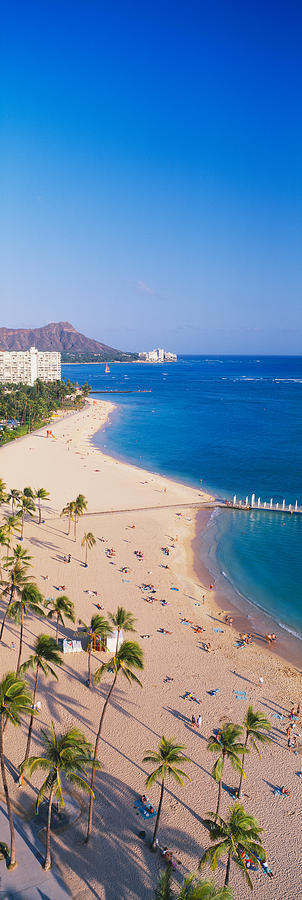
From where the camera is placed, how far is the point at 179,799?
66.3 feet

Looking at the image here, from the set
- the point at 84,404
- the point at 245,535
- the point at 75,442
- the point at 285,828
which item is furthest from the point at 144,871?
the point at 84,404

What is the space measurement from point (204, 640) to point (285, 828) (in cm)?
1385

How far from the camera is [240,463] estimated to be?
88.6 meters

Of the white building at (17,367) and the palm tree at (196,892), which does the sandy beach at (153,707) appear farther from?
the white building at (17,367)

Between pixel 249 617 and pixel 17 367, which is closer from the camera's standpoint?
pixel 249 617

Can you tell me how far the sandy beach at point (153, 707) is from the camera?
57.5 ft

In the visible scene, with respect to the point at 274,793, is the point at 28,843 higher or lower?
higher

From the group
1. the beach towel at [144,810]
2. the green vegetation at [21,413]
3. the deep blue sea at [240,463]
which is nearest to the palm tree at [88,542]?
the deep blue sea at [240,463]

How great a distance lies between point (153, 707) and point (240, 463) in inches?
2597

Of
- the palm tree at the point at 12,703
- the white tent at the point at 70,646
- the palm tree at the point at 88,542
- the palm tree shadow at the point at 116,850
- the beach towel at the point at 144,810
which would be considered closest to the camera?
the palm tree at the point at 12,703

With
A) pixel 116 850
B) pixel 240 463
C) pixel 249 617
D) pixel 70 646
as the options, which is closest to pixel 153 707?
pixel 70 646

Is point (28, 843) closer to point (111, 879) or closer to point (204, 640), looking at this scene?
point (111, 879)

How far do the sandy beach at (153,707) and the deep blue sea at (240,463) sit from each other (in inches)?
205

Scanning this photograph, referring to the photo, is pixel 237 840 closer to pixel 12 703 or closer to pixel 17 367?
pixel 12 703
